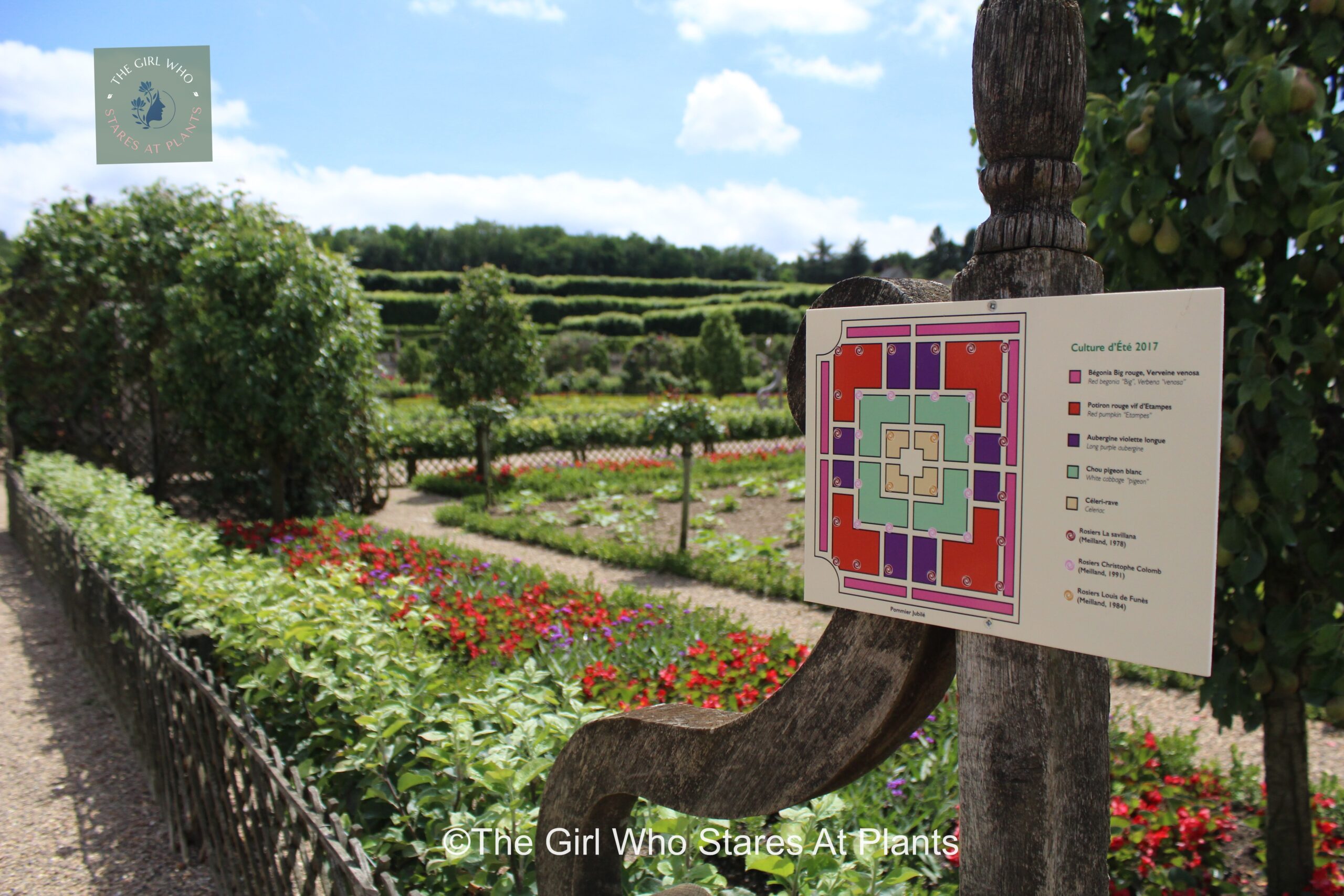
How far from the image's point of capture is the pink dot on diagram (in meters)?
0.96

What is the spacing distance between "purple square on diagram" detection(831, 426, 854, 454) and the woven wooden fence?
1.19m

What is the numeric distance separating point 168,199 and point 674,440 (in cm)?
720

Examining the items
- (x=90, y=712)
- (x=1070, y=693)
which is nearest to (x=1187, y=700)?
(x=1070, y=693)

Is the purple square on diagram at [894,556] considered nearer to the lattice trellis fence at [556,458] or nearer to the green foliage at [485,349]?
the green foliage at [485,349]

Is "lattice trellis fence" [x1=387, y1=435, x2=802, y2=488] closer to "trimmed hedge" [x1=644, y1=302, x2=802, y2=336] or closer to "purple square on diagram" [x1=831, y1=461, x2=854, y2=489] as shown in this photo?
"purple square on diagram" [x1=831, y1=461, x2=854, y2=489]

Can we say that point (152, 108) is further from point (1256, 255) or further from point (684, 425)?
point (684, 425)

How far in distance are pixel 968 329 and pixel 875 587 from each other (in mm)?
348

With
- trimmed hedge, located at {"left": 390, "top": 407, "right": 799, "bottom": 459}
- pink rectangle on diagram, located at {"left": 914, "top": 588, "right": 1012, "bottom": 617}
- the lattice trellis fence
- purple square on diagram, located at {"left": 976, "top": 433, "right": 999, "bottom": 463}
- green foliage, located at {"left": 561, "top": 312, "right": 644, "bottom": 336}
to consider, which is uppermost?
green foliage, located at {"left": 561, "top": 312, "right": 644, "bottom": 336}

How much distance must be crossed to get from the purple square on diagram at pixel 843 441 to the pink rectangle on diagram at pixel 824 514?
1.0 inches

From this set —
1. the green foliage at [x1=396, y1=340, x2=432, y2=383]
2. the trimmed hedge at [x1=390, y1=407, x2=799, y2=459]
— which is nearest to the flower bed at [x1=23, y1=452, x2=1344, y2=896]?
the trimmed hedge at [x1=390, y1=407, x2=799, y2=459]

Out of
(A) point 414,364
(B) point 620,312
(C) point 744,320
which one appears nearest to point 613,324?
(B) point 620,312

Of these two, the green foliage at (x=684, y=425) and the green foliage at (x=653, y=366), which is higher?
the green foliage at (x=653, y=366)

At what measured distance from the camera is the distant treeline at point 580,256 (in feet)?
231

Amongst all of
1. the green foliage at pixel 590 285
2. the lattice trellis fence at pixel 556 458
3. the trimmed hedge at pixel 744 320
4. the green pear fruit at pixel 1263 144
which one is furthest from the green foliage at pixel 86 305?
the green foliage at pixel 590 285
